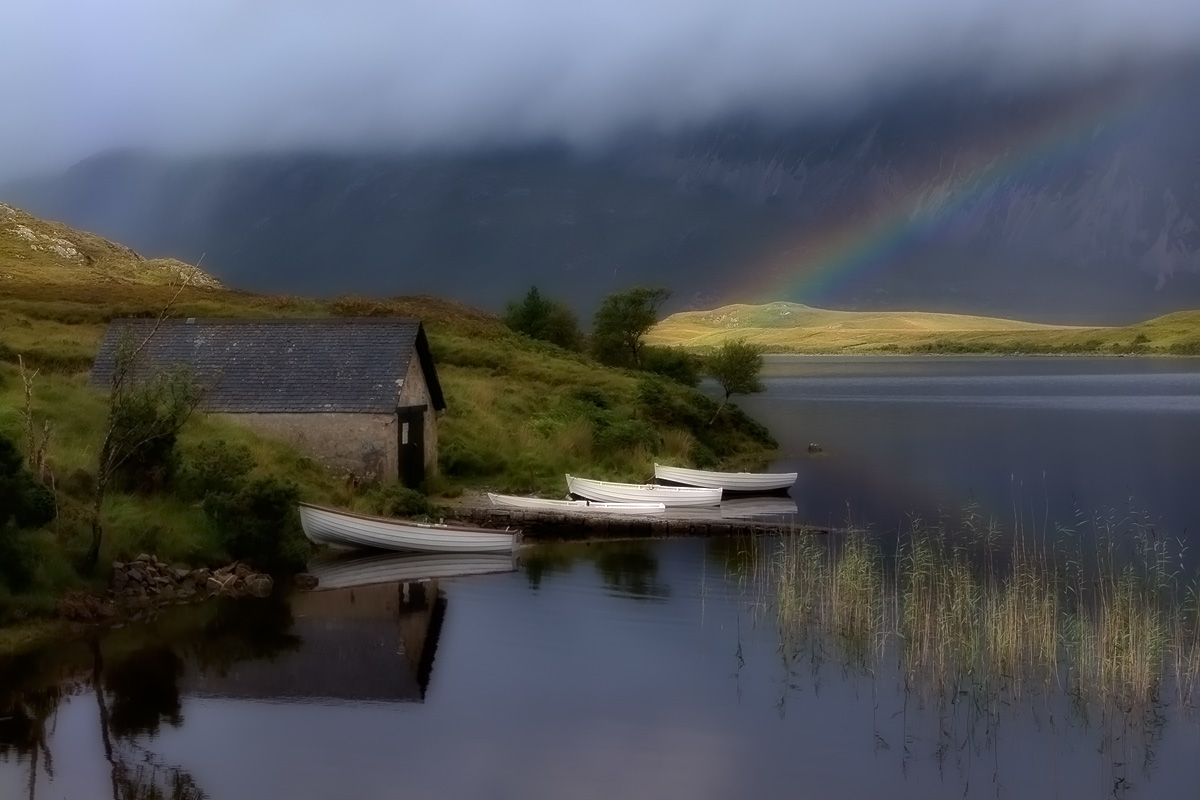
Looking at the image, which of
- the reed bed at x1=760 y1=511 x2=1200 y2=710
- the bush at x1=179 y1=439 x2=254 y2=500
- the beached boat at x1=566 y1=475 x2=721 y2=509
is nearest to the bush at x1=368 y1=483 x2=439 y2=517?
the bush at x1=179 y1=439 x2=254 y2=500

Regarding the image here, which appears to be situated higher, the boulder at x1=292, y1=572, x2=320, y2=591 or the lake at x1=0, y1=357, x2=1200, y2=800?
the boulder at x1=292, y1=572, x2=320, y2=591

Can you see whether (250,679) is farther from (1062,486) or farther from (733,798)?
(1062,486)

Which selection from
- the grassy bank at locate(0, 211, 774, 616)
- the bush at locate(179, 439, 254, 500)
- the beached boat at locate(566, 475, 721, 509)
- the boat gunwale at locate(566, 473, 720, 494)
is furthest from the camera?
the boat gunwale at locate(566, 473, 720, 494)

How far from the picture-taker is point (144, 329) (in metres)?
40.3

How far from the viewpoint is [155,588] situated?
24688 millimetres

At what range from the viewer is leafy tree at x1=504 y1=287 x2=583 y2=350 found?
81.1m

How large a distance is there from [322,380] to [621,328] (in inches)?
1858

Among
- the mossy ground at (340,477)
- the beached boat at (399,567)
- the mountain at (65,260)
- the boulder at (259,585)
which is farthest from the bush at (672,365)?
the boulder at (259,585)

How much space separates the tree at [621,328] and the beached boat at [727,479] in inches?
1355

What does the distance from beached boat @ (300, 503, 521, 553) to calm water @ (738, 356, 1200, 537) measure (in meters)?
12.8

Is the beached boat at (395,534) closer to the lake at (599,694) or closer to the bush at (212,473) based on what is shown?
the lake at (599,694)

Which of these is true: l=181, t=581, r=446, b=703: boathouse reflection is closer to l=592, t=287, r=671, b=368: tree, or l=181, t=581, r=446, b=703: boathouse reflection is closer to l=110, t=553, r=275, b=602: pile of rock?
l=110, t=553, r=275, b=602: pile of rock

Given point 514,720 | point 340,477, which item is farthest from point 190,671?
point 340,477

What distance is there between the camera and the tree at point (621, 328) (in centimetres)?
8144
